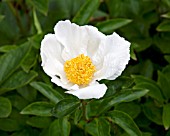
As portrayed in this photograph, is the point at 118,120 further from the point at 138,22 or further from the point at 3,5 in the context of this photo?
the point at 3,5

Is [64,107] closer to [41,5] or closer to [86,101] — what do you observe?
[86,101]

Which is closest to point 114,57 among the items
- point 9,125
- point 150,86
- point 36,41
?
point 150,86

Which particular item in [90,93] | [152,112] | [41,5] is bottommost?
[152,112]

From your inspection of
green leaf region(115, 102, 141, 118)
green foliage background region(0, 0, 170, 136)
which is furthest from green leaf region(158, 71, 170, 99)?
green leaf region(115, 102, 141, 118)

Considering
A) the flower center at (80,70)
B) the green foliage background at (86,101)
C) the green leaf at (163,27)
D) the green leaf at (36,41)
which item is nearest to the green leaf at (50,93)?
the green foliage background at (86,101)

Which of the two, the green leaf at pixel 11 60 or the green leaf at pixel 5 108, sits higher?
the green leaf at pixel 11 60

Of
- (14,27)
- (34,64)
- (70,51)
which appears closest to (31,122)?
(34,64)

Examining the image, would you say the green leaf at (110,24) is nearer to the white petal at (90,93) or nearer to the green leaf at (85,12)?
the green leaf at (85,12)
